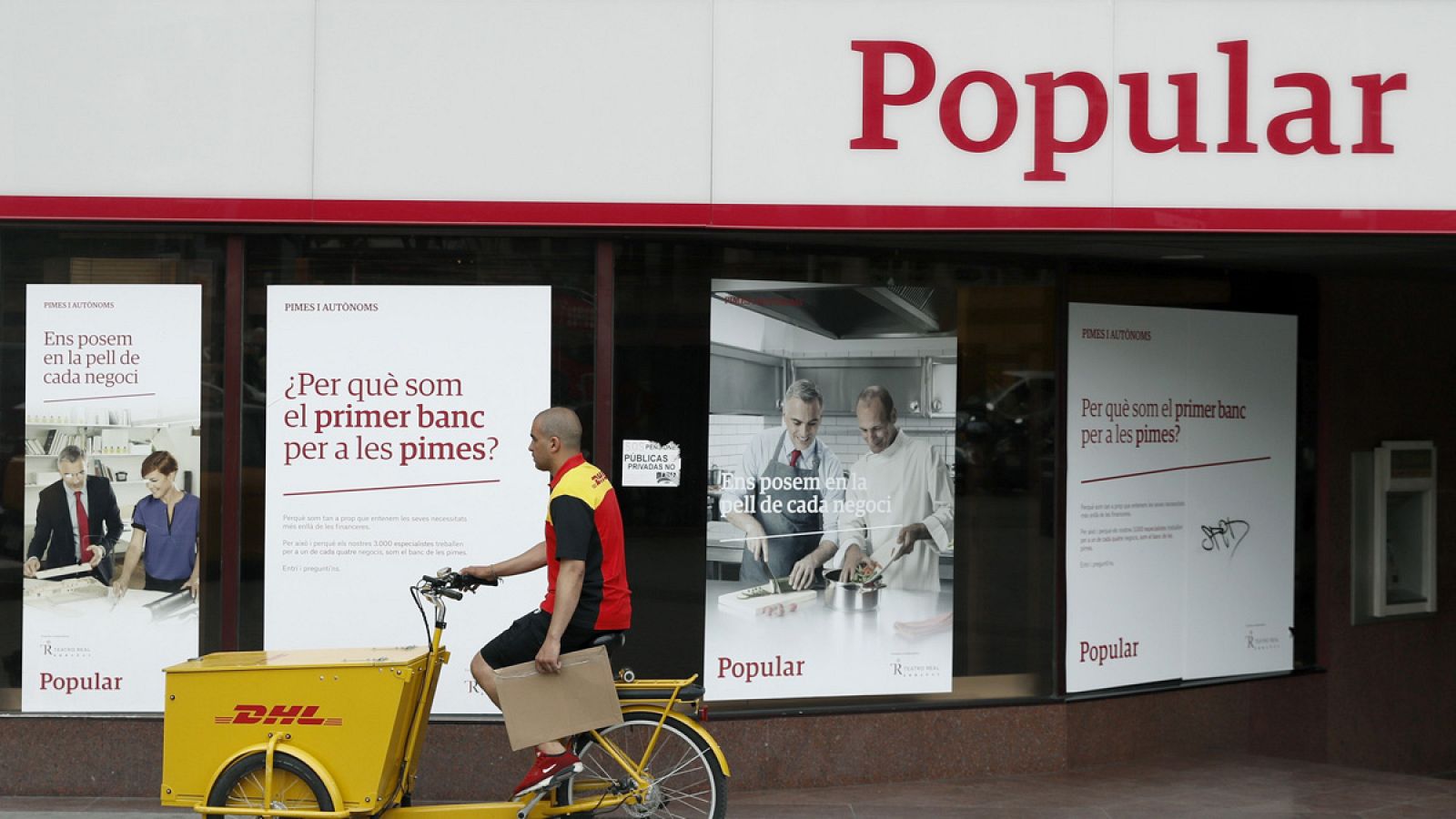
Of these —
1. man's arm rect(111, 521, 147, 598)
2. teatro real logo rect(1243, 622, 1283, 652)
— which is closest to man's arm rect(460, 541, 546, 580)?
man's arm rect(111, 521, 147, 598)

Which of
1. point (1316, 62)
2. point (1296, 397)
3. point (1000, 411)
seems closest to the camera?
point (1316, 62)

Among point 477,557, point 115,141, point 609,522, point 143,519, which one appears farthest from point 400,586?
point 115,141

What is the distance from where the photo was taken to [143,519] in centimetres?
708

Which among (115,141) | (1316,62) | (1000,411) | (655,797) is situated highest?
(1316,62)

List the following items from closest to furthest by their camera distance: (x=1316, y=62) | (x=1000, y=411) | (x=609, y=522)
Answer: (x=609, y=522), (x=1316, y=62), (x=1000, y=411)

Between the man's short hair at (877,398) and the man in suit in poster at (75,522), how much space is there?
12.8 feet

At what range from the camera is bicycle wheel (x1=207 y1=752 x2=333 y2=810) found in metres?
5.32

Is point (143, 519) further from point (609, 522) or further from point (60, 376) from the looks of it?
point (609, 522)

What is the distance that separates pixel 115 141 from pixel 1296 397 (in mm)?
6855

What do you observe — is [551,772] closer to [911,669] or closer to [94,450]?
[911,669]

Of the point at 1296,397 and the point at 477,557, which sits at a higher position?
the point at 1296,397

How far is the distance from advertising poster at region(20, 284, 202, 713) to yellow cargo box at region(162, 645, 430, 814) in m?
1.82

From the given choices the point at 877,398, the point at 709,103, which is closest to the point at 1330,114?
the point at 877,398

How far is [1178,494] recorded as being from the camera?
8047 millimetres
